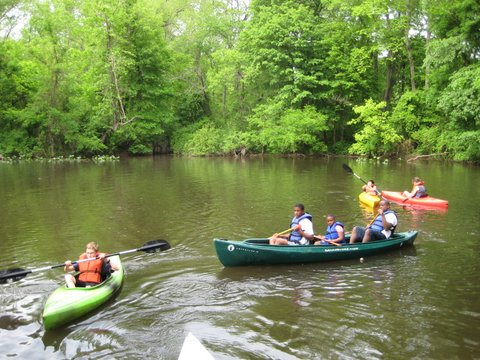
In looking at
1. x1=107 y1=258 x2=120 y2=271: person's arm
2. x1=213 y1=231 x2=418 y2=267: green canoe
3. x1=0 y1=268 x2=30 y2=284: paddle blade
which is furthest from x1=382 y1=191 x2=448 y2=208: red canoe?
x1=0 y1=268 x2=30 y2=284: paddle blade

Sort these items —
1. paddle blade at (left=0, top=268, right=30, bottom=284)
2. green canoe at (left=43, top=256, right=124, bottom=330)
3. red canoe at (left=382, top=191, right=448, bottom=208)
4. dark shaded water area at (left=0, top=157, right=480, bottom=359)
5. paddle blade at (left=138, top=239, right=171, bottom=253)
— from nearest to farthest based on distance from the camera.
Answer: dark shaded water area at (left=0, top=157, right=480, bottom=359) → green canoe at (left=43, top=256, right=124, bottom=330) → paddle blade at (left=0, top=268, right=30, bottom=284) → paddle blade at (left=138, top=239, right=171, bottom=253) → red canoe at (left=382, top=191, right=448, bottom=208)

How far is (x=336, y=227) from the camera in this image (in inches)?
400

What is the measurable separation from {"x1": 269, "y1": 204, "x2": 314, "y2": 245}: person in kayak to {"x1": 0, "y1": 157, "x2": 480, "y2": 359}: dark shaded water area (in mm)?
624

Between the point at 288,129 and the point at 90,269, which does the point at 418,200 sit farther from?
the point at 288,129

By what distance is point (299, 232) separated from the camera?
996 centimetres

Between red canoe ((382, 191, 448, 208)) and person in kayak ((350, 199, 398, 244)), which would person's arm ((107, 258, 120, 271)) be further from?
red canoe ((382, 191, 448, 208))

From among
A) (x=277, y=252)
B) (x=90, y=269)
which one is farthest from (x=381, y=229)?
(x=90, y=269)

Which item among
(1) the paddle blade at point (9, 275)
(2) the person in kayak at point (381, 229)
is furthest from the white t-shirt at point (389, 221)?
(1) the paddle blade at point (9, 275)

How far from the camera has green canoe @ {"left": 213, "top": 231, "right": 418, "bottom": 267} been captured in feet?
30.4

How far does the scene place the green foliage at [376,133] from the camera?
108 feet

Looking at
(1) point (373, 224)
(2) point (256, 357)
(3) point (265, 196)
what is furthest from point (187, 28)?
(2) point (256, 357)

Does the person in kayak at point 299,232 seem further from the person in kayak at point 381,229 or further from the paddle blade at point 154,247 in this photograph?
the paddle blade at point 154,247

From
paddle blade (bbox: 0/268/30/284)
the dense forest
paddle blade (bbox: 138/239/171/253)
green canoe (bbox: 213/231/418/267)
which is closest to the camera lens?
paddle blade (bbox: 0/268/30/284)

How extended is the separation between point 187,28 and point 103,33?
372 inches
